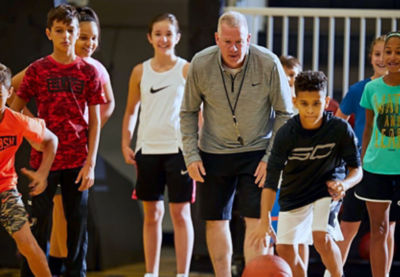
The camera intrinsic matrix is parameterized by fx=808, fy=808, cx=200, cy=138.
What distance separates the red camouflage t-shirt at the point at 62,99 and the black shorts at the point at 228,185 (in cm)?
77

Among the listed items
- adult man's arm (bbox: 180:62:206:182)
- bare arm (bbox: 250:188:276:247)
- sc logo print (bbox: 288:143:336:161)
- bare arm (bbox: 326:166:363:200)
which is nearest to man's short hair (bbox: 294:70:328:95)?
sc logo print (bbox: 288:143:336:161)

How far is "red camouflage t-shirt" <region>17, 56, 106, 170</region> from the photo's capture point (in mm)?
4770

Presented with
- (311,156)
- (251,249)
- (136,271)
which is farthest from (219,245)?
(136,271)

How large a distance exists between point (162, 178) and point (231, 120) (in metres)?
0.86

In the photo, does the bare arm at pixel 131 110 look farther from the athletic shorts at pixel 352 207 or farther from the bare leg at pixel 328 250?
the bare leg at pixel 328 250

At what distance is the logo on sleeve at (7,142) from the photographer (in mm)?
4457

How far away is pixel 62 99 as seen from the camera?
15.7 ft

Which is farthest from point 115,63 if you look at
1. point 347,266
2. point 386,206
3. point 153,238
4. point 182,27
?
point 386,206

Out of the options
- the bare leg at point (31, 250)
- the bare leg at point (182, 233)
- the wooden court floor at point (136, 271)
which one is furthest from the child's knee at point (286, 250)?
the wooden court floor at point (136, 271)

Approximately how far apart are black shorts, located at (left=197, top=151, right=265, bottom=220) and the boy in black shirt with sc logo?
15.1 inches

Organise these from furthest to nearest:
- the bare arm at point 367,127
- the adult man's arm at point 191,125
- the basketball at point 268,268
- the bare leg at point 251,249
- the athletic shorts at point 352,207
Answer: the athletic shorts at point 352,207, the bare arm at point 367,127, the adult man's arm at point 191,125, the bare leg at point 251,249, the basketball at point 268,268

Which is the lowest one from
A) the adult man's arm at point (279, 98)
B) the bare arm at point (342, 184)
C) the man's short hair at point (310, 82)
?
the bare arm at point (342, 184)

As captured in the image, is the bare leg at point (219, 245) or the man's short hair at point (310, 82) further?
the bare leg at point (219, 245)

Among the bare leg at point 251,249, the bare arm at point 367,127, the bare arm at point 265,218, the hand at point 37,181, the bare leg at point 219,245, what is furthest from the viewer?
the bare arm at point 367,127
